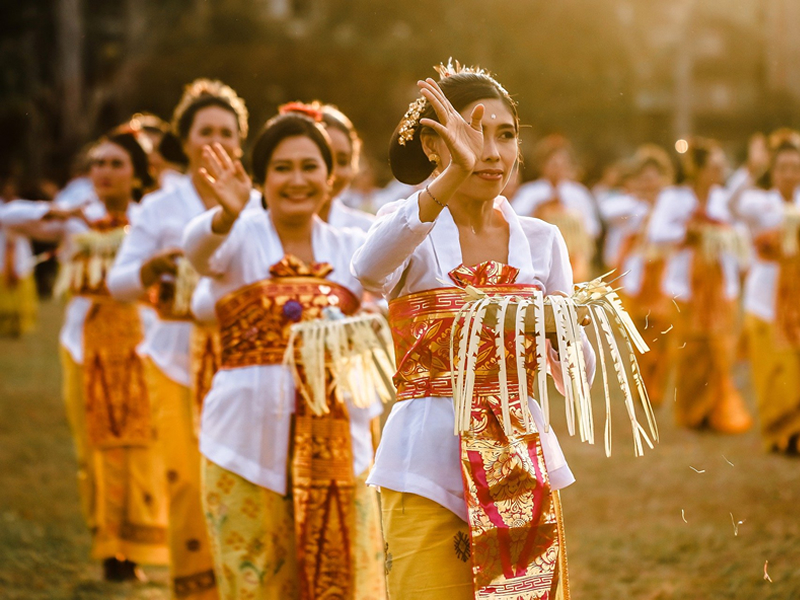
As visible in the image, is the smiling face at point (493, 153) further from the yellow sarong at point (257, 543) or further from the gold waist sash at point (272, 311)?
the yellow sarong at point (257, 543)

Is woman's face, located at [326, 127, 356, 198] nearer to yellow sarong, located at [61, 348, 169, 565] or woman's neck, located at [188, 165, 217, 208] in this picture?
woman's neck, located at [188, 165, 217, 208]

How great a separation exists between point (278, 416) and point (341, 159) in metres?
1.52

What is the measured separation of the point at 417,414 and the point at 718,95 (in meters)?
45.1

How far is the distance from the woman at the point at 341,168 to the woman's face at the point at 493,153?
186cm

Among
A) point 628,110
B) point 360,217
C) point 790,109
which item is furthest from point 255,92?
point 360,217

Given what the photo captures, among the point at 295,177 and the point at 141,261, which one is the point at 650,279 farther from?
the point at 295,177

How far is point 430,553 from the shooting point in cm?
297

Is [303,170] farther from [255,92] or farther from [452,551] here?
[255,92]

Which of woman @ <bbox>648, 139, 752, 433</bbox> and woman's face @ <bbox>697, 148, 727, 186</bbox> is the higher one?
woman's face @ <bbox>697, 148, 727, 186</bbox>

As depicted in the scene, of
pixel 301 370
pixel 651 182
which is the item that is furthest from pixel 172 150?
pixel 651 182

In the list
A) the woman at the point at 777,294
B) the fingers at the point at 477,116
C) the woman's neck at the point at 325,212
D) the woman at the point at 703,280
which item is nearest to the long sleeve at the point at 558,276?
the fingers at the point at 477,116

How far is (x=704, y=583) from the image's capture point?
5461 millimetres

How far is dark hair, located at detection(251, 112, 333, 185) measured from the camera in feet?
13.7

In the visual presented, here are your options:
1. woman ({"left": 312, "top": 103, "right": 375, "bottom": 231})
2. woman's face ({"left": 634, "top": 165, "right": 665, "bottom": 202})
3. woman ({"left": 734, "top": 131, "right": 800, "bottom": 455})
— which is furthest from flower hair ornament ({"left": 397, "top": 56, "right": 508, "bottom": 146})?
woman's face ({"left": 634, "top": 165, "right": 665, "bottom": 202})
